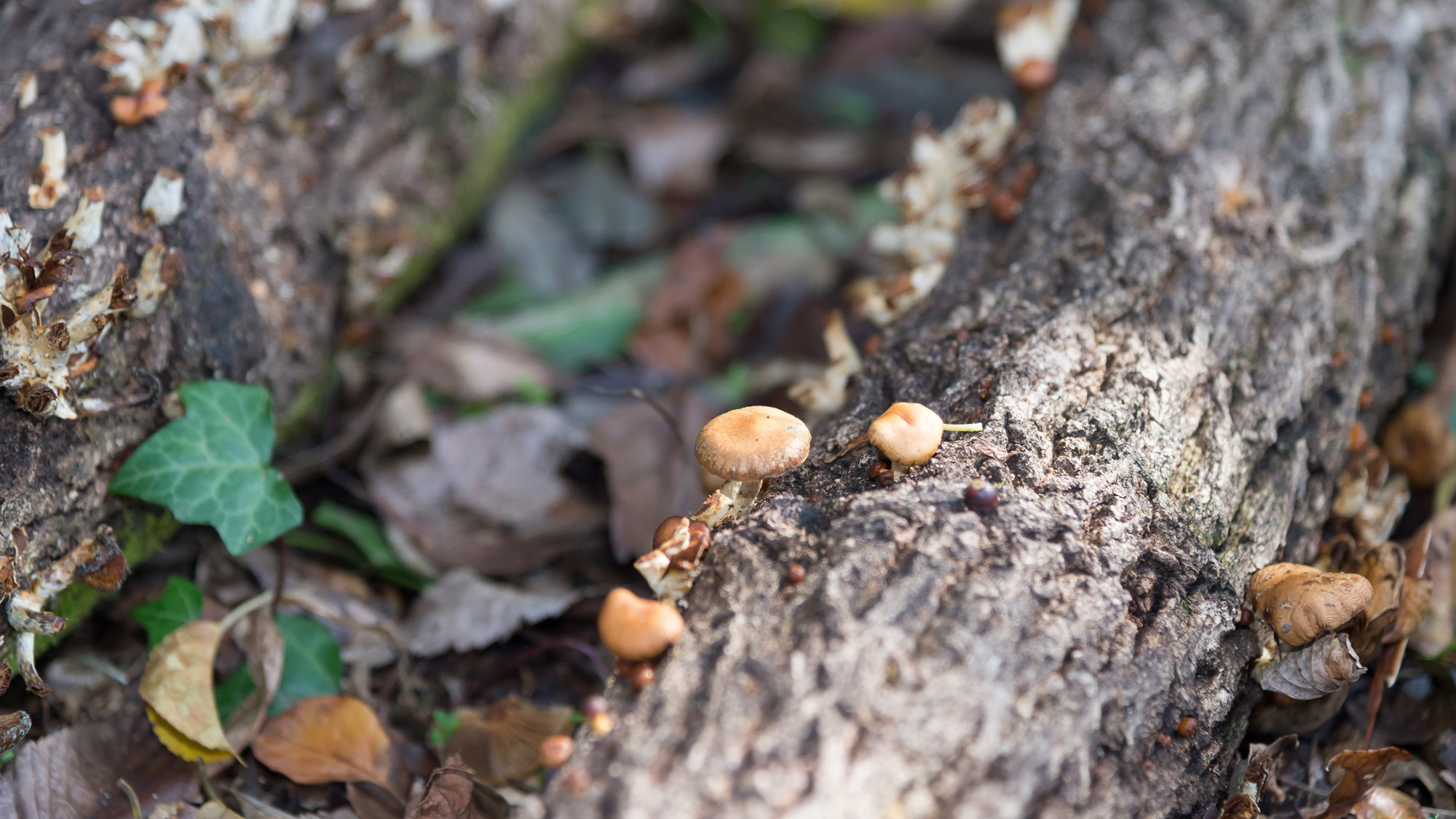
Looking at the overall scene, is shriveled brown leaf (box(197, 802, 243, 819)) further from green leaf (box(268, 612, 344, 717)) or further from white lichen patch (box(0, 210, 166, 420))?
white lichen patch (box(0, 210, 166, 420))

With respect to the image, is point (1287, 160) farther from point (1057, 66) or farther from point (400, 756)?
point (400, 756)

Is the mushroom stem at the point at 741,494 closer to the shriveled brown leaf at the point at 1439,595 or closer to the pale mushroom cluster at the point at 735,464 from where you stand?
the pale mushroom cluster at the point at 735,464

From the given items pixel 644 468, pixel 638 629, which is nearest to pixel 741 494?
pixel 638 629

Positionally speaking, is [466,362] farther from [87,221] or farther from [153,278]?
[87,221]

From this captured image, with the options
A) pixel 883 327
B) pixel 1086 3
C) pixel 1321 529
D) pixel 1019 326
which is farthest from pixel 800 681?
pixel 1086 3

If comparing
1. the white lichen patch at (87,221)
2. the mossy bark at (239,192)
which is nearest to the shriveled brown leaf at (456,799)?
the mossy bark at (239,192)
